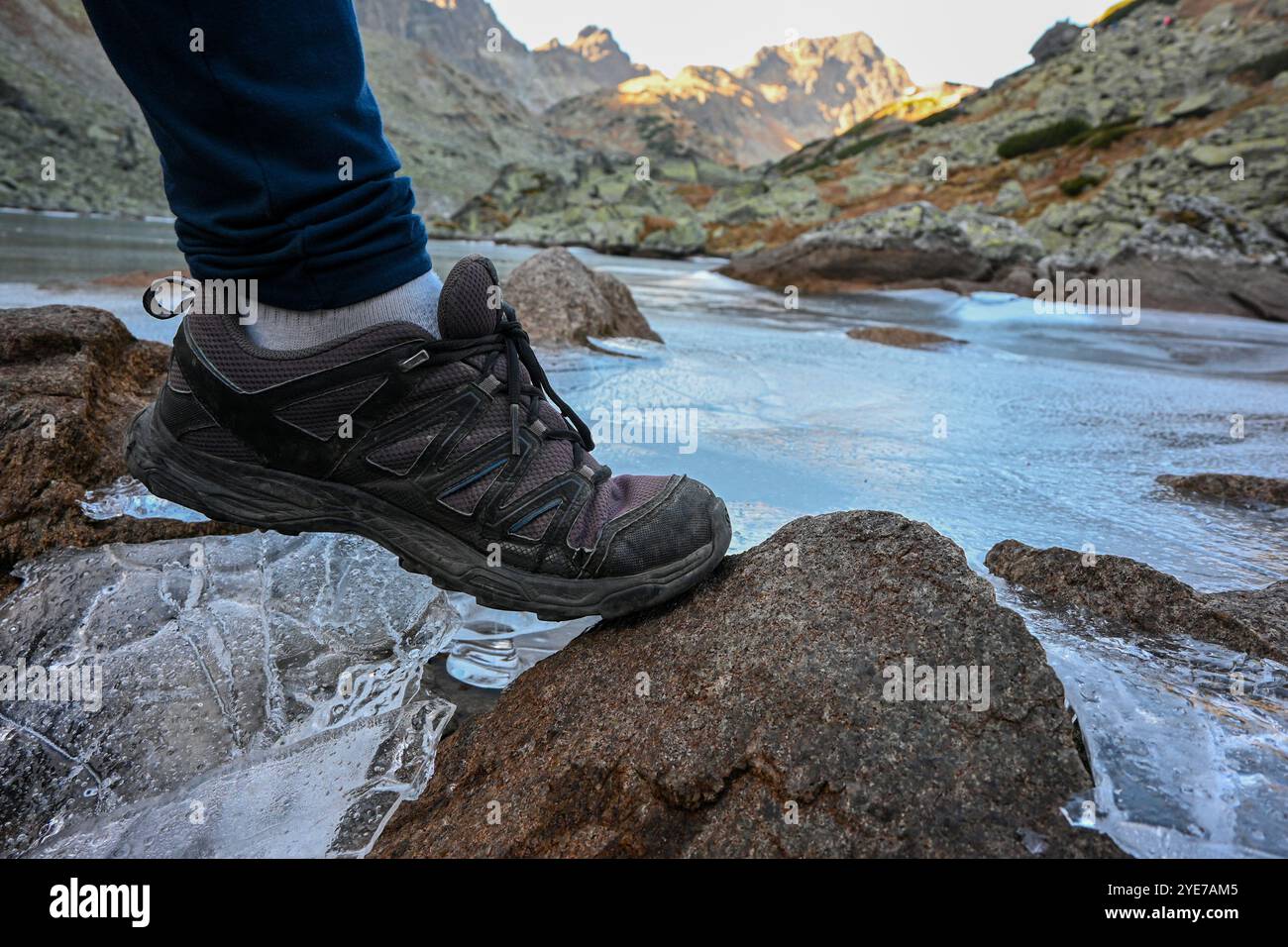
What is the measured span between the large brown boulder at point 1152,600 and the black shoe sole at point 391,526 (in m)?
0.57

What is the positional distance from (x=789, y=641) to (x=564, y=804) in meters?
0.33

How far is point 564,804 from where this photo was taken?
31.3 inches

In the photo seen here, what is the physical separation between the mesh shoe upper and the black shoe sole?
0.02m

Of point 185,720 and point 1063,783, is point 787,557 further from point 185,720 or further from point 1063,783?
point 185,720

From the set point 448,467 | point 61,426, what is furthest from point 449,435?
point 61,426

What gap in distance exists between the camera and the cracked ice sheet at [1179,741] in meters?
0.65

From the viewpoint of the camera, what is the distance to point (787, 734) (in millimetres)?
767

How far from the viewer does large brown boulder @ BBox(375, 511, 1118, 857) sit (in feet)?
2.20

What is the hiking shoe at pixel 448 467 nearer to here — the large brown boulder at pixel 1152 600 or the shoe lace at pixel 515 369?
the shoe lace at pixel 515 369

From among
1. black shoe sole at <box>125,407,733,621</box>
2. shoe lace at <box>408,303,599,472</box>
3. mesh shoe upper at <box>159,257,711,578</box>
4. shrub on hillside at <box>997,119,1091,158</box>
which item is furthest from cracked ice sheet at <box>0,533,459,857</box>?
shrub on hillside at <box>997,119,1091,158</box>

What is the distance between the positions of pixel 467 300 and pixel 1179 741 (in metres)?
1.03

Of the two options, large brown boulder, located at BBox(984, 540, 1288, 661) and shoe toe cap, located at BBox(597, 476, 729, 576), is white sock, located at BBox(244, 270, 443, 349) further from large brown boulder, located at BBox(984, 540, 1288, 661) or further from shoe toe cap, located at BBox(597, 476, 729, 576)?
large brown boulder, located at BBox(984, 540, 1288, 661)

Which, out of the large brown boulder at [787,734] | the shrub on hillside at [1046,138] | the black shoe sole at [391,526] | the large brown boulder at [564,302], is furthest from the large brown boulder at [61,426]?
the shrub on hillside at [1046,138]

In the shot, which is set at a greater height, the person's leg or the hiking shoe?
the person's leg
